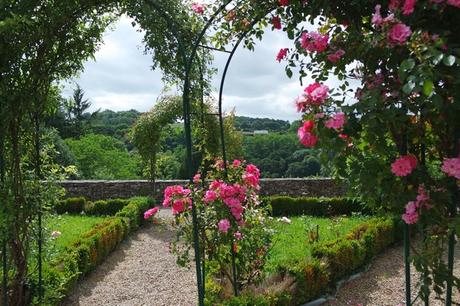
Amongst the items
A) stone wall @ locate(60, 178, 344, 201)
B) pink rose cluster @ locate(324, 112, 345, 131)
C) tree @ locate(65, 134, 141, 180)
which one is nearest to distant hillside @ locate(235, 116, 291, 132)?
stone wall @ locate(60, 178, 344, 201)

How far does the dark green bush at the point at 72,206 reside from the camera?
1130 centimetres

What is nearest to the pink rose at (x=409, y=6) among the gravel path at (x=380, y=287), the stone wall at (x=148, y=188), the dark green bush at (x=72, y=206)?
the gravel path at (x=380, y=287)

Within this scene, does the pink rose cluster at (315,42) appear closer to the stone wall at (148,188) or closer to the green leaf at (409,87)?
the green leaf at (409,87)

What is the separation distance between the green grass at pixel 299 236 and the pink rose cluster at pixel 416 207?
3236 mm

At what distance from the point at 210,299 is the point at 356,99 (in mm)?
2623

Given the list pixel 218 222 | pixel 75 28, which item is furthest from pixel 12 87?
pixel 218 222

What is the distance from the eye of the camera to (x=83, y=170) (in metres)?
24.8

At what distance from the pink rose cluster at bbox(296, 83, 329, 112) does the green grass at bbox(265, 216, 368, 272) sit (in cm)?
333

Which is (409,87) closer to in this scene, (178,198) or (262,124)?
(178,198)

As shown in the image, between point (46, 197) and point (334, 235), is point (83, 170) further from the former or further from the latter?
point (46, 197)

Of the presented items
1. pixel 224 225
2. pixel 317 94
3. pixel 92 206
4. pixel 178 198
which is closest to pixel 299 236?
pixel 178 198

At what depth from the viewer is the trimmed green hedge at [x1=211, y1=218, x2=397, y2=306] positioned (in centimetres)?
419

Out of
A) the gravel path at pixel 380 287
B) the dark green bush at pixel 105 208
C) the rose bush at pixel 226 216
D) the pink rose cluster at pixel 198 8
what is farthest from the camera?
the dark green bush at pixel 105 208

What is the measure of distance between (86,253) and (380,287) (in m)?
3.46
